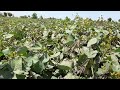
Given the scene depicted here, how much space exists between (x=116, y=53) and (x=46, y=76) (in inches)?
17.0

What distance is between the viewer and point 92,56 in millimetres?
1514

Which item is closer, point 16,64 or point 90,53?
point 16,64

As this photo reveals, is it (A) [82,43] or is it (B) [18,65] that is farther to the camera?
(A) [82,43]

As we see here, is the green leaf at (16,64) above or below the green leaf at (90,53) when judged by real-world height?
below

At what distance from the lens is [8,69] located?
4.72ft

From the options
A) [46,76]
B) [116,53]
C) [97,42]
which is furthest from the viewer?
[97,42]

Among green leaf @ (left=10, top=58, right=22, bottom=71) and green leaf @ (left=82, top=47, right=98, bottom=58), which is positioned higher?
green leaf @ (left=82, top=47, right=98, bottom=58)

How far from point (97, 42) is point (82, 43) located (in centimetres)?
11

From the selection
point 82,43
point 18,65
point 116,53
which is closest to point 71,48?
point 82,43
